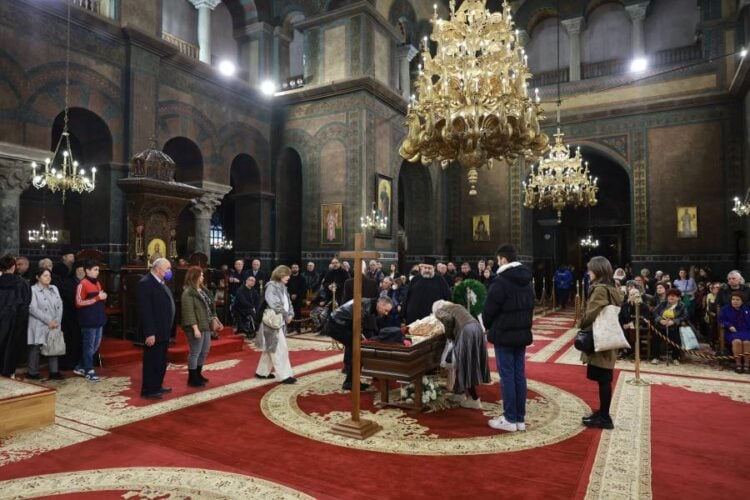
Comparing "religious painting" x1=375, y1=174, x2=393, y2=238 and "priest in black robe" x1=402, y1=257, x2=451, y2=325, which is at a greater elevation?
"religious painting" x1=375, y1=174, x2=393, y2=238

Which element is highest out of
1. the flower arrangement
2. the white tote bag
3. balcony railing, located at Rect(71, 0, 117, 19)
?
balcony railing, located at Rect(71, 0, 117, 19)

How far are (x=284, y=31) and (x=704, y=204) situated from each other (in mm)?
13590

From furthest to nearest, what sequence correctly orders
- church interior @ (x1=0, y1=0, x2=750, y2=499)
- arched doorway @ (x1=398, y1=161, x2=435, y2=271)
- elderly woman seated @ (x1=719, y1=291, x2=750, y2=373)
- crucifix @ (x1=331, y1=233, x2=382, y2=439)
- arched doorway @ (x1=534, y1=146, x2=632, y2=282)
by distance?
arched doorway @ (x1=534, y1=146, x2=632, y2=282), arched doorway @ (x1=398, y1=161, x2=435, y2=271), elderly woman seated @ (x1=719, y1=291, x2=750, y2=373), crucifix @ (x1=331, y1=233, x2=382, y2=439), church interior @ (x1=0, y1=0, x2=750, y2=499)

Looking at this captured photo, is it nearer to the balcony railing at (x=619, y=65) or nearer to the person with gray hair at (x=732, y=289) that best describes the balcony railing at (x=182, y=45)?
the balcony railing at (x=619, y=65)

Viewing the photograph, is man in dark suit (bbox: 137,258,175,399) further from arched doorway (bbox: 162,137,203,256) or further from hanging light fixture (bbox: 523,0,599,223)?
hanging light fixture (bbox: 523,0,599,223)

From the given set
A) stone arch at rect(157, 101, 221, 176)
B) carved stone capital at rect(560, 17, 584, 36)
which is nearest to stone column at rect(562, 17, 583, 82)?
carved stone capital at rect(560, 17, 584, 36)

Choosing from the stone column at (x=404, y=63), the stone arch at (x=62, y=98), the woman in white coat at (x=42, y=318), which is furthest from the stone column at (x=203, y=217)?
the stone column at (x=404, y=63)

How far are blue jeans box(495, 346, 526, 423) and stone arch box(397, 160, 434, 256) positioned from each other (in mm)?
12880

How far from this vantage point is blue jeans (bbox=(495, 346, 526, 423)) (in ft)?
15.3

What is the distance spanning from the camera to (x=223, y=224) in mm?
21125

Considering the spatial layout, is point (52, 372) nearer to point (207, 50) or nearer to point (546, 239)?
point (207, 50)

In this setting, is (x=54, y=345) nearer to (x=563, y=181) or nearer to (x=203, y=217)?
(x=203, y=217)

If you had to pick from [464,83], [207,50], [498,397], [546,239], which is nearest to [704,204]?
[546,239]

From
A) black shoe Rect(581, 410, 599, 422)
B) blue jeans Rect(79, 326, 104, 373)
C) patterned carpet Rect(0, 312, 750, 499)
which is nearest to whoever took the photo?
patterned carpet Rect(0, 312, 750, 499)
